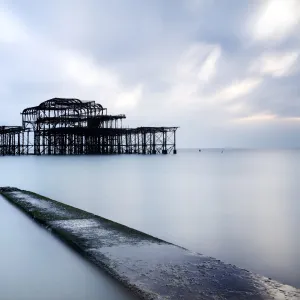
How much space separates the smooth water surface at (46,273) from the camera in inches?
223

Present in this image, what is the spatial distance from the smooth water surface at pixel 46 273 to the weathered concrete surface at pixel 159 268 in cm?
18

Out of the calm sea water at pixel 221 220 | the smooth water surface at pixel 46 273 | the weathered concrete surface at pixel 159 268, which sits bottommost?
the calm sea water at pixel 221 220

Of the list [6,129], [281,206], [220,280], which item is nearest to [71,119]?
[6,129]

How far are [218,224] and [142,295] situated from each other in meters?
8.09

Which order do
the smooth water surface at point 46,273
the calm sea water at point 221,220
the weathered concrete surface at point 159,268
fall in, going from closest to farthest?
the weathered concrete surface at point 159,268 < the smooth water surface at point 46,273 < the calm sea water at point 221,220

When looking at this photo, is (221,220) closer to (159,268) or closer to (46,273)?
(159,268)

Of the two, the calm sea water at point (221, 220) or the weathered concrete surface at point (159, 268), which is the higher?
the weathered concrete surface at point (159, 268)

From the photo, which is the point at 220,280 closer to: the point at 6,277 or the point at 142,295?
the point at 142,295

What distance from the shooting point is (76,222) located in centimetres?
985

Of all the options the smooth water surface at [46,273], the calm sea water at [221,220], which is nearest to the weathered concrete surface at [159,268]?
the smooth water surface at [46,273]

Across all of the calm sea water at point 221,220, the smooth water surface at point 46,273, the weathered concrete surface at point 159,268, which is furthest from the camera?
the calm sea water at point 221,220

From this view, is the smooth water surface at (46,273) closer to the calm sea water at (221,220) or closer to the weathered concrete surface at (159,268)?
the weathered concrete surface at (159,268)

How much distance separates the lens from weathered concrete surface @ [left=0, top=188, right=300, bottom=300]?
5180mm

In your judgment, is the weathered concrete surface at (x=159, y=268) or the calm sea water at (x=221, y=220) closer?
the weathered concrete surface at (x=159, y=268)
